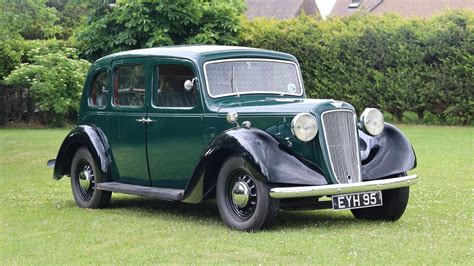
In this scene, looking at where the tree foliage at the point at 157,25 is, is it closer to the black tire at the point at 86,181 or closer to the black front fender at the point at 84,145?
the black front fender at the point at 84,145

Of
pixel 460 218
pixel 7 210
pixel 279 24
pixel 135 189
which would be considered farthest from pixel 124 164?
pixel 279 24

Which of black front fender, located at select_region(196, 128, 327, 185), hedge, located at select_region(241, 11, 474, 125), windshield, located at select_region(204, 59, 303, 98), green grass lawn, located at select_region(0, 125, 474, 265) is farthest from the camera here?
hedge, located at select_region(241, 11, 474, 125)

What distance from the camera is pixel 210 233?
764cm

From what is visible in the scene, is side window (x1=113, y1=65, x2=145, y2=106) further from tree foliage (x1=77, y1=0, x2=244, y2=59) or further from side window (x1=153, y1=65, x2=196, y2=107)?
tree foliage (x1=77, y1=0, x2=244, y2=59)

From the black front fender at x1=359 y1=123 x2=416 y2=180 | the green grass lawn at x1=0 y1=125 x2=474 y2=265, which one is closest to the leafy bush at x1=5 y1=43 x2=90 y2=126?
the green grass lawn at x1=0 y1=125 x2=474 y2=265

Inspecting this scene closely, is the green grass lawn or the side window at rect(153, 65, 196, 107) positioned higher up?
the side window at rect(153, 65, 196, 107)

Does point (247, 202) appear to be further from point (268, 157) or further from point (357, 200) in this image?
point (357, 200)

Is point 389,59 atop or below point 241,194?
atop

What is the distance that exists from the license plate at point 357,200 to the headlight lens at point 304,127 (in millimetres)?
601

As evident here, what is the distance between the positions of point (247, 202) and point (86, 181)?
9.04ft

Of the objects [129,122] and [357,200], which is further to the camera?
[129,122]

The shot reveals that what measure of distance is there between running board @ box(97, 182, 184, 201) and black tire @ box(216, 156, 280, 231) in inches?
23.6

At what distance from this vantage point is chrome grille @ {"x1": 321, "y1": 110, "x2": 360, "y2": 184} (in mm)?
7820

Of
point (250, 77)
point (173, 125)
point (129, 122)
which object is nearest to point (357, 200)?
point (250, 77)
